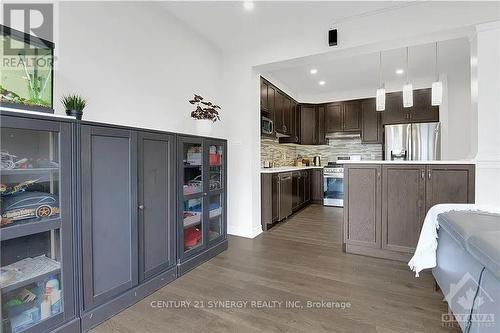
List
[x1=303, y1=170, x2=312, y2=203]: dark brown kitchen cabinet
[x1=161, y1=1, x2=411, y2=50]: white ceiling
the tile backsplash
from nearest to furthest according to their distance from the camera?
[x1=161, y1=1, x2=411, y2=50]: white ceiling < the tile backsplash < [x1=303, y1=170, x2=312, y2=203]: dark brown kitchen cabinet

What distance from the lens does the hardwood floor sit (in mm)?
1682

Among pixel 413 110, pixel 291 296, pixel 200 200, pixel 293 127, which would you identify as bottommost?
pixel 291 296

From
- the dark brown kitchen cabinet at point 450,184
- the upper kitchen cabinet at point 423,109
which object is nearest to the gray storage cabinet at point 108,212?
the dark brown kitchen cabinet at point 450,184

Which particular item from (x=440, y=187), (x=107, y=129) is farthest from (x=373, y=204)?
(x=107, y=129)

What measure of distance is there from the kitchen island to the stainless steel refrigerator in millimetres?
2630

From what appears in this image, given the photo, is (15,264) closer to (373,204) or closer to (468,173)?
(373,204)

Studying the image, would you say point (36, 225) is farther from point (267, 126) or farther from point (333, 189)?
point (333, 189)

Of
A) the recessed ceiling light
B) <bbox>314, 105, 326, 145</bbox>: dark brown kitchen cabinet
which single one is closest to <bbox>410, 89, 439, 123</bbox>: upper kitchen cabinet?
<bbox>314, 105, 326, 145</bbox>: dark brown kitchen cabinet

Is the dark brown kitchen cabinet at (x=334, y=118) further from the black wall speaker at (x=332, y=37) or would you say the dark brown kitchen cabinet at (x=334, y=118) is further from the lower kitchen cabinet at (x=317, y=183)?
the black wall speaker at (x=332, y=37)

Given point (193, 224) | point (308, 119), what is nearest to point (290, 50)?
point (193, 224)

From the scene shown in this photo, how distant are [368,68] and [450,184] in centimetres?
270

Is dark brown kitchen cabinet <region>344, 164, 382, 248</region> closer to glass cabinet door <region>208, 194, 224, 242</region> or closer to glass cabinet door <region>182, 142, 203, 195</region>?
glass cabinet door <region>208, 194, 224, 242</region>

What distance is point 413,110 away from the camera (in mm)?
5148

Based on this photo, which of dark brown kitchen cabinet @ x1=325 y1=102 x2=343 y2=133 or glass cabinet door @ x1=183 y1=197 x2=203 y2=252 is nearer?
glass cabinet door @ x1=183 y1=197 x2=203 y2=252
